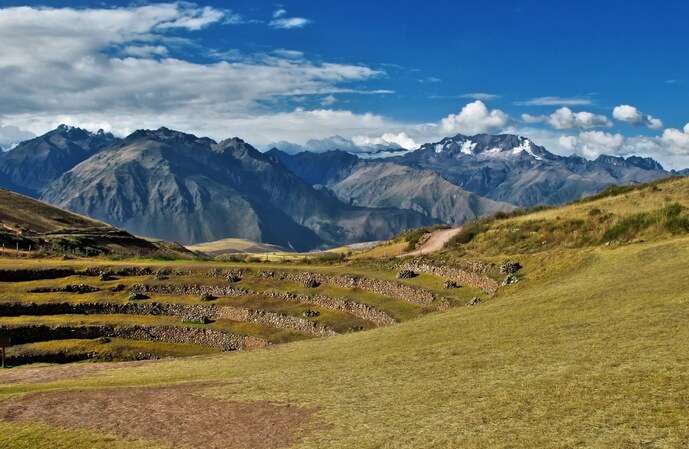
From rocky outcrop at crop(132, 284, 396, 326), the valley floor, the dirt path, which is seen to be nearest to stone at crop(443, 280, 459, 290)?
rocky outcrop at crop(132, 284, 396, 326)

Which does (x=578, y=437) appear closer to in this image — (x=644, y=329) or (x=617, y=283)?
(x=644, y=329)

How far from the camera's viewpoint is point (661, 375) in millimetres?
24156

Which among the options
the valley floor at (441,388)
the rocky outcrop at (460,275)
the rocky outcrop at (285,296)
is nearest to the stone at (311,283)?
the rocky outcrop at (285,296)

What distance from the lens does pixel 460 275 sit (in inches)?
2938

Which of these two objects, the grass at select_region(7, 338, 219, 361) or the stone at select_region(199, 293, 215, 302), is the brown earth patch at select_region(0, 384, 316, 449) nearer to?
the grass at select_region(7, 338, 219, 361)

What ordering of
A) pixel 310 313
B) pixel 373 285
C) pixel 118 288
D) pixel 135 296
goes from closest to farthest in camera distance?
pixel 310 313 < pixel 373 285 < pixel 135 296 < pixel 118 288

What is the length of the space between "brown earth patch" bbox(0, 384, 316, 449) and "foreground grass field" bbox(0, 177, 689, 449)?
105mm

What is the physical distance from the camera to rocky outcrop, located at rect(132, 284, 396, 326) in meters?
73.8

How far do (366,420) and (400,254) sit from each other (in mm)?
83193

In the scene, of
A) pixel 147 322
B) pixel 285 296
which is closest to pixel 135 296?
pixel 147 322

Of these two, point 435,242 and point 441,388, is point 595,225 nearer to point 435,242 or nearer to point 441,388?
point 435,242

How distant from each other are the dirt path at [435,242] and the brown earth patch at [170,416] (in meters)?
67.5

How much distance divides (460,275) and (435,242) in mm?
32687

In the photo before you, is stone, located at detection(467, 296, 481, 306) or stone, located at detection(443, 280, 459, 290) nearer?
stone, located at detection(467, 296, 481, 306)
